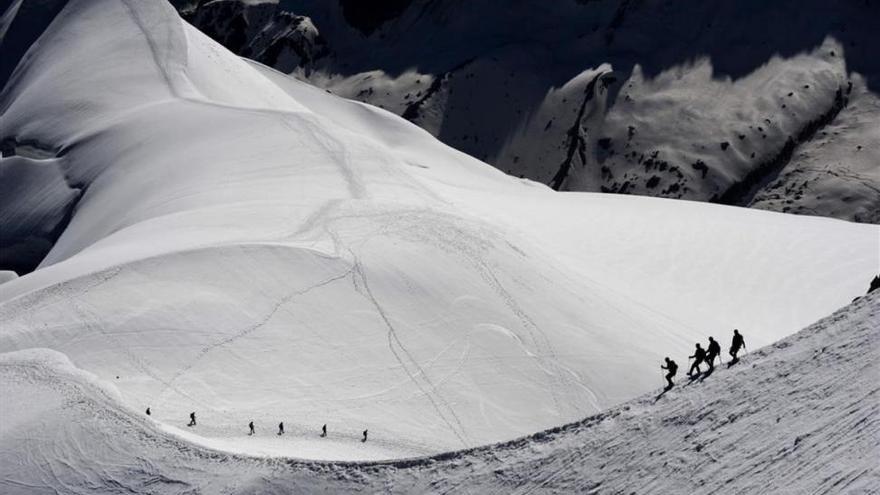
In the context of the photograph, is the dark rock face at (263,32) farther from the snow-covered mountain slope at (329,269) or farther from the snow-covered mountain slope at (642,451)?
the snow-covered mountain slope at (642,451)

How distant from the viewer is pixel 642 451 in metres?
32.0

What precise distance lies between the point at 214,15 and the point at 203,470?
384 ft

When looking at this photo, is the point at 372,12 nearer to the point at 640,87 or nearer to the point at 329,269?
the point at 640,87

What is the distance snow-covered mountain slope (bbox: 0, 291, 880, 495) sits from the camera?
99.6 ft

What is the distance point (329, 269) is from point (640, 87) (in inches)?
2960

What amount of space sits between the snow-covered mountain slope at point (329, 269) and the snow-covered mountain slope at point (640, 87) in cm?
2887

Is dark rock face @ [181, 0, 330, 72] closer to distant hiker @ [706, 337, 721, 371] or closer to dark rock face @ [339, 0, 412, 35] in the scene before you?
dark rock face @ [339, 0, 412, 35]

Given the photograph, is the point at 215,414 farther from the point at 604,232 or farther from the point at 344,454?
the point at 604,232

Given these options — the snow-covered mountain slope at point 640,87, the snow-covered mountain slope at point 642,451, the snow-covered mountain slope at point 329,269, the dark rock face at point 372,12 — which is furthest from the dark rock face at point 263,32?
the snow-covered mountain slope at point 642,451

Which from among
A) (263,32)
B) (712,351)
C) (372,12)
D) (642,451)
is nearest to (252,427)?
(642,451)

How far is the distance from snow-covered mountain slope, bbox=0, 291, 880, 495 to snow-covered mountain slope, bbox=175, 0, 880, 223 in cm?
7557

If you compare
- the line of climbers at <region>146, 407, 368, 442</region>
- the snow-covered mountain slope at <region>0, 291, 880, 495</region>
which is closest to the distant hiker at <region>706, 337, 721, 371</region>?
the snow-covered mountain slope at <region>0, 291, 880, 495</region>

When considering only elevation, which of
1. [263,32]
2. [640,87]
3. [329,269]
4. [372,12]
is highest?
[329,269]

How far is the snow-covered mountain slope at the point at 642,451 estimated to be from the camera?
30344 mm
